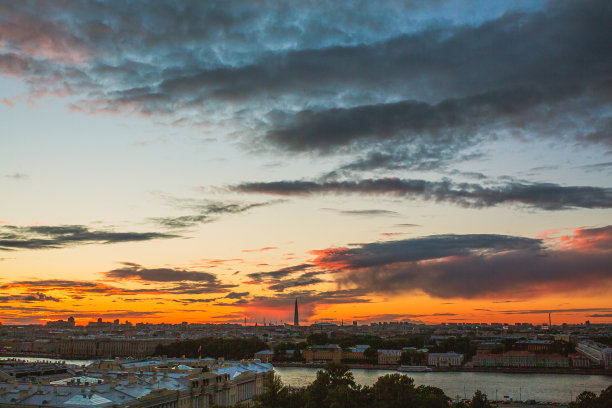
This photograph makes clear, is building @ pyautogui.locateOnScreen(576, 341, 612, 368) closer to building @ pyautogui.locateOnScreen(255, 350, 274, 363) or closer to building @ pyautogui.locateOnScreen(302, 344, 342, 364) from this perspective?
building @ pyautogui.locateOnScreen(302, 344, 342, 364)

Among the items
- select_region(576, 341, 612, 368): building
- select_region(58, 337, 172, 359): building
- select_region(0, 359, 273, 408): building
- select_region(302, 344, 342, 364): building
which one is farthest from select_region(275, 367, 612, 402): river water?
select_region(58, 337, 172, 359): building

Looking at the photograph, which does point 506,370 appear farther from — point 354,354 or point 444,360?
point 354,354

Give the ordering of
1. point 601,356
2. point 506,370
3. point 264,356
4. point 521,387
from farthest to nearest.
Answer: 1. point 264,356
2. point 601,356
3. point 506,370
4. point 521,387

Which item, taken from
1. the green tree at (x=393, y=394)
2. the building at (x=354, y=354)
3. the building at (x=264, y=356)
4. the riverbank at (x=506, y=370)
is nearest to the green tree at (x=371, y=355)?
the building at (x=354, y=354)

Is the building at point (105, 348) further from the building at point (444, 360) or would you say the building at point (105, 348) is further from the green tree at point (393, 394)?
the green tree at point (393, 394)

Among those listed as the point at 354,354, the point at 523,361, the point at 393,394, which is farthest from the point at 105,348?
the point at 393,394

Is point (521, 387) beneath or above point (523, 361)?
above

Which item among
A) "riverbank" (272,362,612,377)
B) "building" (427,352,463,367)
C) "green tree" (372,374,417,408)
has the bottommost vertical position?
"riverbank" (272,362,612,377)

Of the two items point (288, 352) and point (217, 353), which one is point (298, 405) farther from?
point (288, 352)

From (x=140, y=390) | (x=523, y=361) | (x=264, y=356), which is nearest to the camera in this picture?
(x=140, y=390)

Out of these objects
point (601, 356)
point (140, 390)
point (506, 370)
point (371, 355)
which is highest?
point (140, 390)
